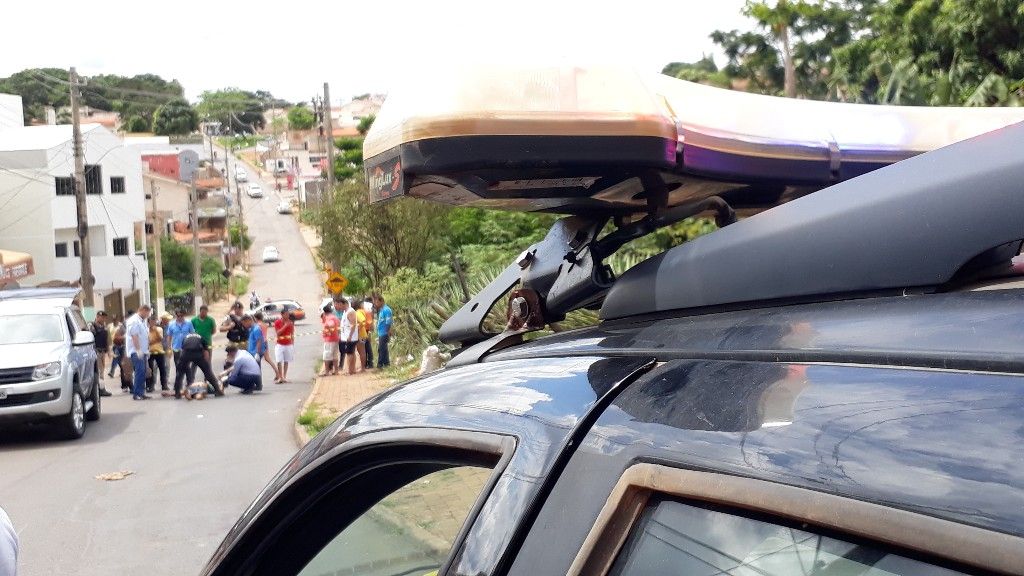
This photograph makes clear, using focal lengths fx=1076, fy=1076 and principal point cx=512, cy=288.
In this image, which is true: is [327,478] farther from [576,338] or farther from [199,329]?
[199,329]

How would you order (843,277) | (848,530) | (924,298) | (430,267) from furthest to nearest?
(430,267) < (843,277) < (924,298) < (848,530)

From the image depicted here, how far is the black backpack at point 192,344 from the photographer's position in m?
17.2

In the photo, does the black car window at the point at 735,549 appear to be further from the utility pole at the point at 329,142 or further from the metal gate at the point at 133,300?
the metal gate at the point at 133,300

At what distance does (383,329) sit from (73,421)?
6.96 meters

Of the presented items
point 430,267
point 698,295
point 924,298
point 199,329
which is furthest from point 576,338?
point 430,267

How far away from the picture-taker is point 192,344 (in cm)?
1722

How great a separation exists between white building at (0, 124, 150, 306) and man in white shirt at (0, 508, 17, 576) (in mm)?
40873

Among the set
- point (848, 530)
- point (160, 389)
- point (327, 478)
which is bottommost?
point (160, 389)

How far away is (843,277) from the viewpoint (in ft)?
4.03

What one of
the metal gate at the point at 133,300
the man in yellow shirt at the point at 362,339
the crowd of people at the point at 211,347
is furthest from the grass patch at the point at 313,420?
the metal gate at the point at 133,300

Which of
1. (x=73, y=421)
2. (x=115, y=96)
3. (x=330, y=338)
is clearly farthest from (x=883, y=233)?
(x=115, y=96)

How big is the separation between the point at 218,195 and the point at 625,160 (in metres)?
90.0

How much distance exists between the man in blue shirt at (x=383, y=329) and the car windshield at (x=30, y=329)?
655 cm

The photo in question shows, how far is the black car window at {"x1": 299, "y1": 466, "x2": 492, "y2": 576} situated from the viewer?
183 centimetres
